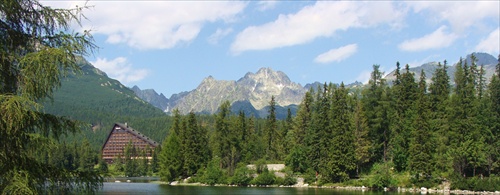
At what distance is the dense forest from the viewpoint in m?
63.2

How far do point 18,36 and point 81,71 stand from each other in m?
1.45

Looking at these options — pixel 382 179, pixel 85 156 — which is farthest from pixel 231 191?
pixel 85 156

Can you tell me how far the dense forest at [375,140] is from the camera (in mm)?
63219

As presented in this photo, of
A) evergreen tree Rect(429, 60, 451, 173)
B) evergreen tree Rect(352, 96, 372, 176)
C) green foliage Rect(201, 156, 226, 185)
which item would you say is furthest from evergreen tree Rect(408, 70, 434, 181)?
green foliage Rect(201, 156, 226, 185)

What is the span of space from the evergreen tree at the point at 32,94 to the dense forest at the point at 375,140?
57335 mm

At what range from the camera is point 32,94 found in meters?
9.41

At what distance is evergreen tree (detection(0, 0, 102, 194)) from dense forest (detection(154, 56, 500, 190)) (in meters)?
57.3

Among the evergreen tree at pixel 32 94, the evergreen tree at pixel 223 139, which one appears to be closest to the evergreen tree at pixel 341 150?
the evergreen tree at pixel 223 139

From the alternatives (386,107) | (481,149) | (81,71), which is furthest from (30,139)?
(386,107)

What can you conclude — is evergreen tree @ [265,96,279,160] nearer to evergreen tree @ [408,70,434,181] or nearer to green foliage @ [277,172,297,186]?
green foliage @ [277,172,297,186]

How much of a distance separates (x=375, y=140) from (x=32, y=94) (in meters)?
72.0

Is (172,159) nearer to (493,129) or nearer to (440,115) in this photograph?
(440,115)

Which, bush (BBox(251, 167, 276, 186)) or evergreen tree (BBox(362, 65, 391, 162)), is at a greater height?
evergreen tree (BBox(362, 65, 391, 162))

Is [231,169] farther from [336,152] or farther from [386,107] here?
[386,107]
